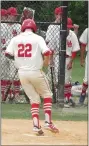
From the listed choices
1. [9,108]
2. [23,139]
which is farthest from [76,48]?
[23,139]

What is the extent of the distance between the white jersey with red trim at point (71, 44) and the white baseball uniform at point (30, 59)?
10.6ft

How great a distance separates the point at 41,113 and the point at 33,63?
91.8 inches

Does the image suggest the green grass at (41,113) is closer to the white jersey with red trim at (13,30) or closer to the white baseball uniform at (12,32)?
the white baseball uniform at (12,32)

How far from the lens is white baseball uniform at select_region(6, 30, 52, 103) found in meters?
8.41

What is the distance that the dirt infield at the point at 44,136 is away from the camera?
758cm

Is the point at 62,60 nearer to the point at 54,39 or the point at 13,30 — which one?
the point at 54,39

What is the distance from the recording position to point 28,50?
8422 mm

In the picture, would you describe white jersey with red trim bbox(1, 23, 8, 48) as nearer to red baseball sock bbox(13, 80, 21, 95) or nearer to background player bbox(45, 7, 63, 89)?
red baseball sock bbox(13, 80, 21, 95)

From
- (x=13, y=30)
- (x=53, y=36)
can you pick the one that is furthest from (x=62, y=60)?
(x=13, y=30)

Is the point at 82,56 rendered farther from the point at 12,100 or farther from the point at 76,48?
the point at 12,100

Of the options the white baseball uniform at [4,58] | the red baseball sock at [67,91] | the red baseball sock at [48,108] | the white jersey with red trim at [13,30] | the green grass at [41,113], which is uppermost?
the white jersey with red trim at [13,30]

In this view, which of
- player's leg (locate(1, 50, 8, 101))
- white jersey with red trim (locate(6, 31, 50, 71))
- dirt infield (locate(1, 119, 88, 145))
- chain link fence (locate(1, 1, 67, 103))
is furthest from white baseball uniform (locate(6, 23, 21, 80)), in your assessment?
white jersey with red trim (locate(6, 31, 50, 71))

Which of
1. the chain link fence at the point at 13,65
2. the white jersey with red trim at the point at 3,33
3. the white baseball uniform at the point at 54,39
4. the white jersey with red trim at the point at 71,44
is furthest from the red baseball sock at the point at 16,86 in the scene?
the white jersey with red trim at the point at 71,44

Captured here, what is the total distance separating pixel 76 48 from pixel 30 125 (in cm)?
312
